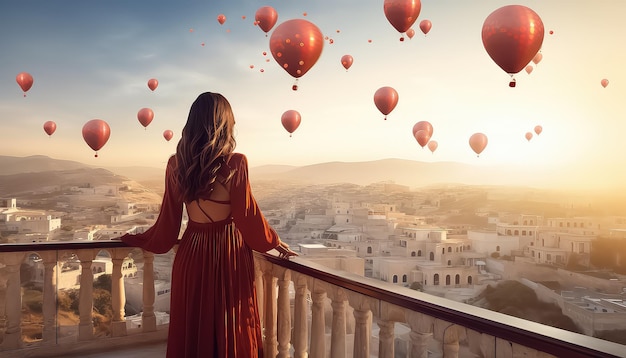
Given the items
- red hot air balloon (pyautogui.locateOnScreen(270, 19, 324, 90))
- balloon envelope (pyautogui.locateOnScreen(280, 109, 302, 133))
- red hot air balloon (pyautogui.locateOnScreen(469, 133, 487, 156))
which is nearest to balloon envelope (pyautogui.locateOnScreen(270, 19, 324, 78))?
red hot air balloon (pyautogui.locateOnScreen(270, 19, 324, 90))

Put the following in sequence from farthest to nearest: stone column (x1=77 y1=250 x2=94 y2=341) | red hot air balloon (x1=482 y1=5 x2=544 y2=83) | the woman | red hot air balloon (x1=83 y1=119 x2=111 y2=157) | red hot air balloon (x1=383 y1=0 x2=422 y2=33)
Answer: red hot air balloon (x1=83 y1=119 x2=111 y2=157)
red hot air balloon (x1=383 y1=0 x2=422 y2=33)
red hot air balloon (x1=482 y1=5 x2=544 y2=83)
stone column (x1=77 y1=250 x2=94 y2=341)
the woman

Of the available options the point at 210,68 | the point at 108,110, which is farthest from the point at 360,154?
the point at 108,110

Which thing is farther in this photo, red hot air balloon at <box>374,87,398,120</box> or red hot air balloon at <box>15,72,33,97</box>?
red hot air balloon at <box>15,72,33,97</box>

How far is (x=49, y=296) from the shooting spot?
8.61ft

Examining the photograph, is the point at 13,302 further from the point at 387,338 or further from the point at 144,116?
the point at 144,116

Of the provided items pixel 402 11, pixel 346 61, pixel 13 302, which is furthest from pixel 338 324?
pixel 346 61

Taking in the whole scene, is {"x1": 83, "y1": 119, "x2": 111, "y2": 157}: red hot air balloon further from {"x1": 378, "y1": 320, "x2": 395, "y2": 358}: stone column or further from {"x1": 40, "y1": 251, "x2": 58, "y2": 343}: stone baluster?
{"x1": 378, "y1": 320, "x2": 395, "y2": 358}: stone column

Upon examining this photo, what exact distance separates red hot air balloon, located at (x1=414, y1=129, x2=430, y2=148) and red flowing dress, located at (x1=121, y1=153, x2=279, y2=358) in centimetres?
1014

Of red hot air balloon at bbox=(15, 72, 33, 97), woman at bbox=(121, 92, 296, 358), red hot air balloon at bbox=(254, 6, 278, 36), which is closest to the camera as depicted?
woman at bbox=(121, 92, 296, 358)

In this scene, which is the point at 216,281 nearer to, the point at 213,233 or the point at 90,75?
the point at 213,233

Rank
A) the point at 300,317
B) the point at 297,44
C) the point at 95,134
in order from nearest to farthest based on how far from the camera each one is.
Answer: the point at 300,317, the point at 297,44, the point at 95,134

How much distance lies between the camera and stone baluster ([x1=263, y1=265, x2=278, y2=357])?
7.70 ft

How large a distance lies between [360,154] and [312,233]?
1488 centimetres

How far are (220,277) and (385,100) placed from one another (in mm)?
7451
